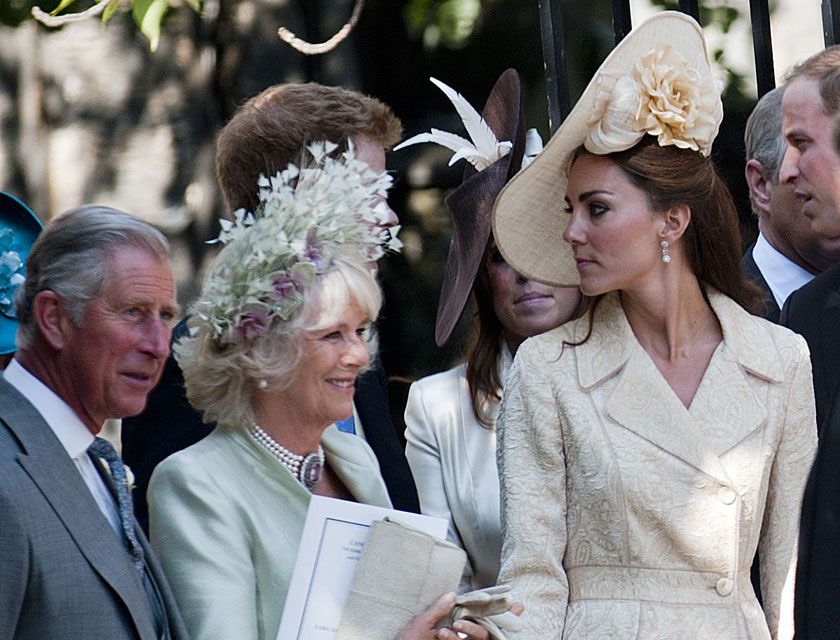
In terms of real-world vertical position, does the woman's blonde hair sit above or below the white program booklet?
above

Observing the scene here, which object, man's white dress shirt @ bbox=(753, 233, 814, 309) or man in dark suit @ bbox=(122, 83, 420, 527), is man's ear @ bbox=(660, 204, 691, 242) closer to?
man in dark suit @ bbox=(122, 83, 420, 527)

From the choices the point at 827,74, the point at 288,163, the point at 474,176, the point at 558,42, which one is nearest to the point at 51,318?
the point at 288,163

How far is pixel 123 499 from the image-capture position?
2982 millimetres

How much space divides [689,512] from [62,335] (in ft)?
4.12

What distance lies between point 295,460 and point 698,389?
84 cm

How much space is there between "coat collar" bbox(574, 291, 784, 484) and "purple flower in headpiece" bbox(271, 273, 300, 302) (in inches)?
24.2

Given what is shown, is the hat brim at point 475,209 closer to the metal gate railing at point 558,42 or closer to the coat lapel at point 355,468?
the metal gate railing at point 558,42

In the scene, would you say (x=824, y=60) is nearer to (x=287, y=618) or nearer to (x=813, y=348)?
(x=813, y=348)

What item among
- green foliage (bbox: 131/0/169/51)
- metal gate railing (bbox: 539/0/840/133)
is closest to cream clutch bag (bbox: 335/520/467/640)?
green foliage (bbox: 131/0/169/51)

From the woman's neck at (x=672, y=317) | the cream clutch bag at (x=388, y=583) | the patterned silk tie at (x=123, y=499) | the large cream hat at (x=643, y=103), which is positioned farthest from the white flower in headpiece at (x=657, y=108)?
the patterned silk tie at (x=123, y=499)

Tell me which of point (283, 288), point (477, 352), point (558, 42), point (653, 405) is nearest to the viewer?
point (283, 288)

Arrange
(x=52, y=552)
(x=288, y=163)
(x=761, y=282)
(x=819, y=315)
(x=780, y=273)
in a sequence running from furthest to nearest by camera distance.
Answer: (x=780, y=273)
(x=761, y=282)
(x=819, y=315)
(x=288, y=163)
(x=52, y=552)

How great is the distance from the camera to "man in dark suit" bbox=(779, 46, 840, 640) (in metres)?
2.17

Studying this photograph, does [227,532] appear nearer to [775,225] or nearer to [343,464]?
[343,464]
